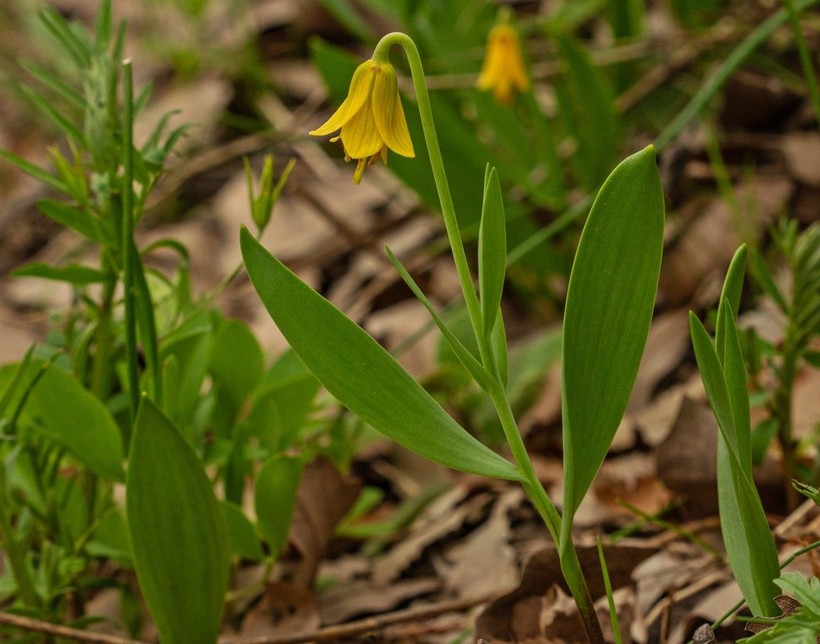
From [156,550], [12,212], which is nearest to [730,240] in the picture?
[156,550]

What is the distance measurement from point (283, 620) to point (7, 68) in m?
2.64

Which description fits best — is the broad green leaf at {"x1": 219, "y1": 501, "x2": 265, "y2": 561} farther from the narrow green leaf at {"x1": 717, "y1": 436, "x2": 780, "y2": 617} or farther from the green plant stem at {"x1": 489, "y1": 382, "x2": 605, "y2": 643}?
the narrow green leaf at {"x1": 717, "y1": 436, "x2": 780, "y2": 617}

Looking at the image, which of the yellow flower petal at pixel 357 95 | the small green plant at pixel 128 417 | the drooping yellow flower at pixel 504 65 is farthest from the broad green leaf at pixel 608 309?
the drooping yellow flower at pixel 504 65

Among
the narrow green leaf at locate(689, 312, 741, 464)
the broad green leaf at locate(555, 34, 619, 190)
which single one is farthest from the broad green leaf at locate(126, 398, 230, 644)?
the broad green leaf at locate(555, 34, 619, 190)

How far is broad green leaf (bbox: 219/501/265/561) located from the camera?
1033 mm

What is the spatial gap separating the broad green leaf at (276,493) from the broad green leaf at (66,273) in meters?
0.27

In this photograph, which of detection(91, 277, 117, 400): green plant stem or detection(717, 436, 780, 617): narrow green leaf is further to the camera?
detection(91, 277, 117, 400): green plant stem

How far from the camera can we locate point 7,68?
10.4 ft

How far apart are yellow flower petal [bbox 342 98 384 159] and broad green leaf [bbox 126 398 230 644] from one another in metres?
0.28

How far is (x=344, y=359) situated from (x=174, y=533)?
27 centimetres

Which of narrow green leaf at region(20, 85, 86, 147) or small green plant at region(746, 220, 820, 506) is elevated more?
narrow green leaf at region(20, 85, 86, 147)

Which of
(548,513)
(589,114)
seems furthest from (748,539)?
(589,114)

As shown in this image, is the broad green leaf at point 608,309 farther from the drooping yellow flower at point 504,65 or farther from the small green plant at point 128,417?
the drooping yellow flower at point 504,65

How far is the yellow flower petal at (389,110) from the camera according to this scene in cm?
77
